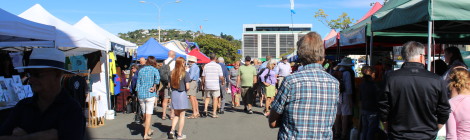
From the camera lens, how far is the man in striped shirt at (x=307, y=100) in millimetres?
2951

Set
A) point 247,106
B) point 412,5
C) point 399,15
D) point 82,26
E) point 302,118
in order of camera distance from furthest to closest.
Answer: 1. point 247,106
2. point 82,26
3. point 399,15
4. point 412,5
5. point 302,118

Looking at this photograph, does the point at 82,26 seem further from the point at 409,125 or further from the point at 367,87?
the point at 409,125

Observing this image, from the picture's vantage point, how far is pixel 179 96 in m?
7.46

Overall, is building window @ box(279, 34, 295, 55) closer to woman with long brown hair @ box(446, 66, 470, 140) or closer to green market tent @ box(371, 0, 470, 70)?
green market tent @ box(371, 0, 470, 70)

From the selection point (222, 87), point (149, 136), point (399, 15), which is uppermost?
point (399, 15)

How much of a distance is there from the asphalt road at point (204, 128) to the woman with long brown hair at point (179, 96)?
0.42 metres

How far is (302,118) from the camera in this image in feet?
9.70

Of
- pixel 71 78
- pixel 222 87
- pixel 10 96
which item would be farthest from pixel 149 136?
pixel 222 87

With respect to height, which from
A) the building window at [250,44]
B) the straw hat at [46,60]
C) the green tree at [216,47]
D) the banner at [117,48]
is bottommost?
the straw hat at [46,60]

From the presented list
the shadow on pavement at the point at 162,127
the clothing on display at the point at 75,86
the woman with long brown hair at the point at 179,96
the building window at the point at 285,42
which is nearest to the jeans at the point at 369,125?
the woman with long brown hair at the point at 179,96

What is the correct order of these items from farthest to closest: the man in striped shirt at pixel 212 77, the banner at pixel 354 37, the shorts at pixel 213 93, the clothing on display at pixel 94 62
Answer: the shorts at pixel 213 93
the man in striped shirt at pixel 212 77
the clothing on display at pixel 94 62
the banner at pixel 354 37

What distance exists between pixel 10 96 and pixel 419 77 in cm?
574

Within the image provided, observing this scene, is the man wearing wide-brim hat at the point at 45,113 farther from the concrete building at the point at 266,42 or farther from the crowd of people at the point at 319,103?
the concrete building at the point at 266,42

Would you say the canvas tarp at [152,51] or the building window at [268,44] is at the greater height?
the building window at [268,44]
